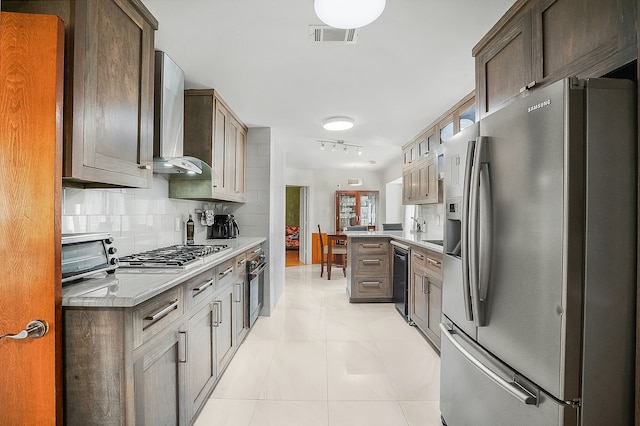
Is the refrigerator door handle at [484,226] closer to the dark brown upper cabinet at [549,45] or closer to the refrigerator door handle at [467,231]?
the refrigerator door handle at [467,231]

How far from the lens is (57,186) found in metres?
1.14

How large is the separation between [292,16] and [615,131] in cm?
159

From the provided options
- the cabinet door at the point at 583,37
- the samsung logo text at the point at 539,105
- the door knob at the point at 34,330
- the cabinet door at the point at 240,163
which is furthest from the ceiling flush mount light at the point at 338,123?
the door knob at the point at 34,330

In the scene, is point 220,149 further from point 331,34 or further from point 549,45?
point 549,45

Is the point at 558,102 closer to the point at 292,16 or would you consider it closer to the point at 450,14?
the point at 450,14

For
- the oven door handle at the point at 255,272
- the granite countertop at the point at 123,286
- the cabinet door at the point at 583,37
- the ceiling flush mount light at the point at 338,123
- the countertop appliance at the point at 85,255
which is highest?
the ceiling flush mount light at the point at 338,123

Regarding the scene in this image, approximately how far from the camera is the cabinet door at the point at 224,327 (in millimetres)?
2158

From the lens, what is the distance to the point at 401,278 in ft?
12.5

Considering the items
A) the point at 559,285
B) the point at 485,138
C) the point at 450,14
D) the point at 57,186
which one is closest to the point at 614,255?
the point at 559,285

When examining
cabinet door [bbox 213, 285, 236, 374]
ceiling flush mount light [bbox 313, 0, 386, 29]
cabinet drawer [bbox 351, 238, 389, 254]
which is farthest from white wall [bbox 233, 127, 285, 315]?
ceiling flush mount light [bbox 313, 0, 386, 29]

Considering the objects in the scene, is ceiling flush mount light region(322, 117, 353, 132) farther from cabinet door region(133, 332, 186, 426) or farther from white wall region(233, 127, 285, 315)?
cabinet door region(133, 332, 186, 426)

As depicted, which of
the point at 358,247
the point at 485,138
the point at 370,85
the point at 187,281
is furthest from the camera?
the point at 358,247

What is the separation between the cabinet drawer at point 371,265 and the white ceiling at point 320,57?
178cm

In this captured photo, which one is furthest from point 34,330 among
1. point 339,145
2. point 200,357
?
point 339,145
